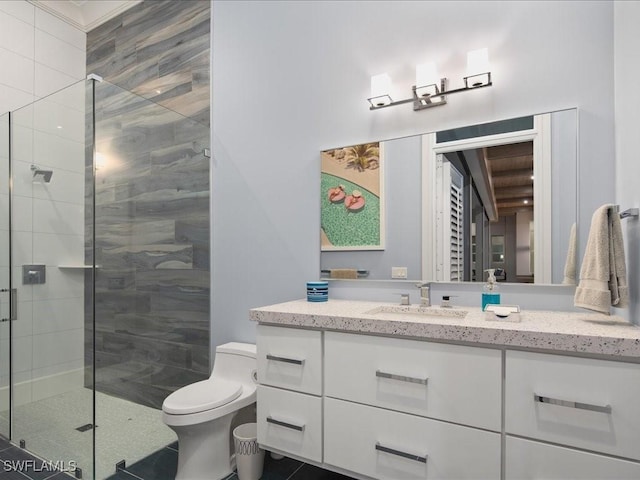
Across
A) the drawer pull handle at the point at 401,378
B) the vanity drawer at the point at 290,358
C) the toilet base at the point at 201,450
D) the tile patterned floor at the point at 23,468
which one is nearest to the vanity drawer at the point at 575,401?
the drawer pull handle at the point at 401,378

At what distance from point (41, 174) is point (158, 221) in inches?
26.9

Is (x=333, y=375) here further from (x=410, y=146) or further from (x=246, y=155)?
(x=246, y=155)

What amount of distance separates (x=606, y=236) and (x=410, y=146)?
0.93 m

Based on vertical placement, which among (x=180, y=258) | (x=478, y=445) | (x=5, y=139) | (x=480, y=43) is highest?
(x=480, y=43)

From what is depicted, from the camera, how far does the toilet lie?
1731 mm

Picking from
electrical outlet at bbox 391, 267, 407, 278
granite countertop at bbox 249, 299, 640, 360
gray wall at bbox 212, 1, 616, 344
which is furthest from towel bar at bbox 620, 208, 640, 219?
electrical outlet at bbox 391, 267, 407, 278

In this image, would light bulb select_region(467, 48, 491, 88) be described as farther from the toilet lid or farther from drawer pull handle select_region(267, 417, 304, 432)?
the toilet lid

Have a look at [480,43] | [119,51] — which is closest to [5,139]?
[119,51]

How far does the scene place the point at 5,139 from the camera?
7.69 feet

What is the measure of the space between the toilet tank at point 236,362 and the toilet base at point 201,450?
322mm

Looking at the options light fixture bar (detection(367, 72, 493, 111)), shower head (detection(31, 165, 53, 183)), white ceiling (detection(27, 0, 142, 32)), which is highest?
white ceiling (detection(27, 0, 142, 32))

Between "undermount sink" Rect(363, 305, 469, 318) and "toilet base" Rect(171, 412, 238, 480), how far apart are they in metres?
0.90

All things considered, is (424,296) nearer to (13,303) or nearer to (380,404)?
(380,404)

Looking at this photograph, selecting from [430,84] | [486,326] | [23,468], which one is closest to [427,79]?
[430,84]
